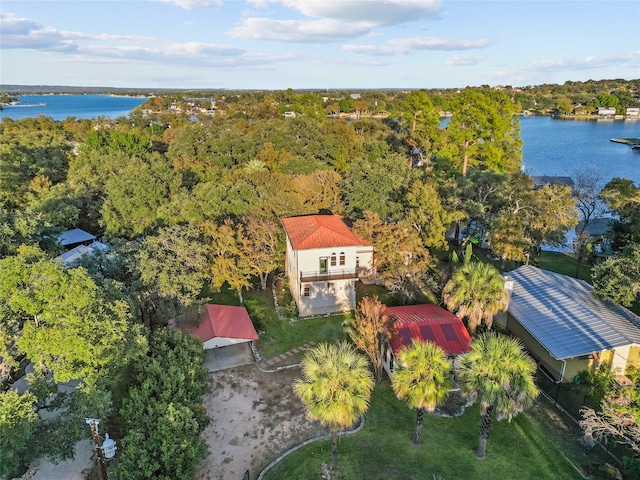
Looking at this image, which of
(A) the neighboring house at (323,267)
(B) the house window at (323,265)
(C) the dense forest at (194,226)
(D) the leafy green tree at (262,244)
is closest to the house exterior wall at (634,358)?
(C) the dense forest at (194,226)

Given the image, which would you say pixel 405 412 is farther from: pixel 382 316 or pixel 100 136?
pixel 100 136

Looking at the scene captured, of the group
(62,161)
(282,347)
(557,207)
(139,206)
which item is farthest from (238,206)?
(62,161)

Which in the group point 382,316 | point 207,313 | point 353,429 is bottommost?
point 353,429

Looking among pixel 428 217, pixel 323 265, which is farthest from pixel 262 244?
pixel 428 217

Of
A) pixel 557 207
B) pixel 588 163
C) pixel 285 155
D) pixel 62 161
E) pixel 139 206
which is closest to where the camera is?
pixel 557 207

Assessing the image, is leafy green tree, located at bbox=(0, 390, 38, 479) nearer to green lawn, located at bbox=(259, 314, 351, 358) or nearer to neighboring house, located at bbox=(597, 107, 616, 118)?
green lawn, located at bbox=(259, 314, 351, 358)

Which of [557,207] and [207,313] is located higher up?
[557,207]

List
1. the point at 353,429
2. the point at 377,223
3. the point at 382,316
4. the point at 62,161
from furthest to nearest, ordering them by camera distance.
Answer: the point at 62,161, the point at 377,223, the point at 382,316, the point at 353,429

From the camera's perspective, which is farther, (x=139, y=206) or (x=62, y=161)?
(x=62, y=161)
